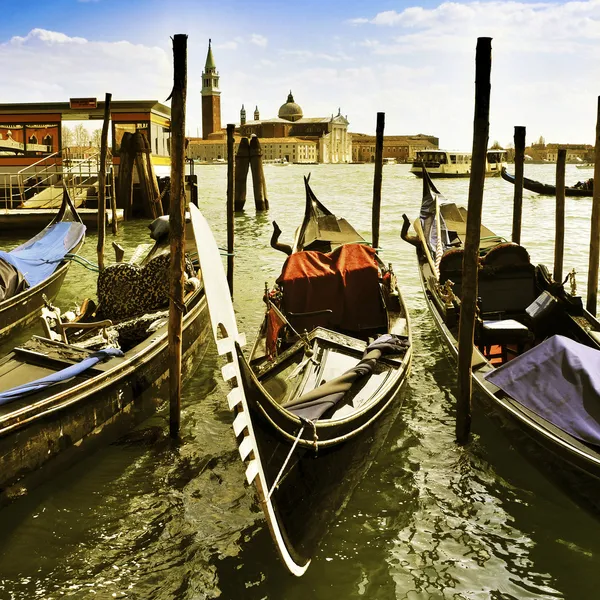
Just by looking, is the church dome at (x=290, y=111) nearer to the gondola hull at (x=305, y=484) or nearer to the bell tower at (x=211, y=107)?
the bell tower at (x=211, y=107)

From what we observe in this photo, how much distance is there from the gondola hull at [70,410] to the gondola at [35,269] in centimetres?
259

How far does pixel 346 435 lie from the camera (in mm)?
3643

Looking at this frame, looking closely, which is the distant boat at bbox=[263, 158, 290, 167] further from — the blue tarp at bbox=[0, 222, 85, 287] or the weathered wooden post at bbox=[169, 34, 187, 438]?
the weathered wooden post at bbox=[169, 34, 187, 438]

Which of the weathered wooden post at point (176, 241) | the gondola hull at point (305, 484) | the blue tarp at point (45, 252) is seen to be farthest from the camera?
the blue tarp at point (45, 252)

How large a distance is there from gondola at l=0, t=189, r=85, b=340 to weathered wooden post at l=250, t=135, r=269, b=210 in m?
9.53

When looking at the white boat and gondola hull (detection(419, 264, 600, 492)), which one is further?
the white boat

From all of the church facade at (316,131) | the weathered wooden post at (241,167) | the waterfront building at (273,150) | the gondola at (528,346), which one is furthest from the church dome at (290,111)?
the gondola at (528,346)

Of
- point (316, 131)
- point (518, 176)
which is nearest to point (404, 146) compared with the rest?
point (316, 131)

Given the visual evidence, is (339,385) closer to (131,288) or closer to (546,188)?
(131,288)

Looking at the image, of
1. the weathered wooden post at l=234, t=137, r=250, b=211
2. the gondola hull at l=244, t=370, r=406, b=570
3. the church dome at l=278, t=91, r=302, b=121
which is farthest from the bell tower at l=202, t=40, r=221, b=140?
the gondola hull at l=244, t=370, r=406, b=570

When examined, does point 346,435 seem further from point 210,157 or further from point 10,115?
point 210,157

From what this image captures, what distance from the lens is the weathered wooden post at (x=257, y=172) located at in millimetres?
19609

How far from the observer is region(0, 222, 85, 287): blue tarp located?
8.08 m

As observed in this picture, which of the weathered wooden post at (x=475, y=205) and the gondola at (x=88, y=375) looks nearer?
the gondola at (x=88, y=375)
